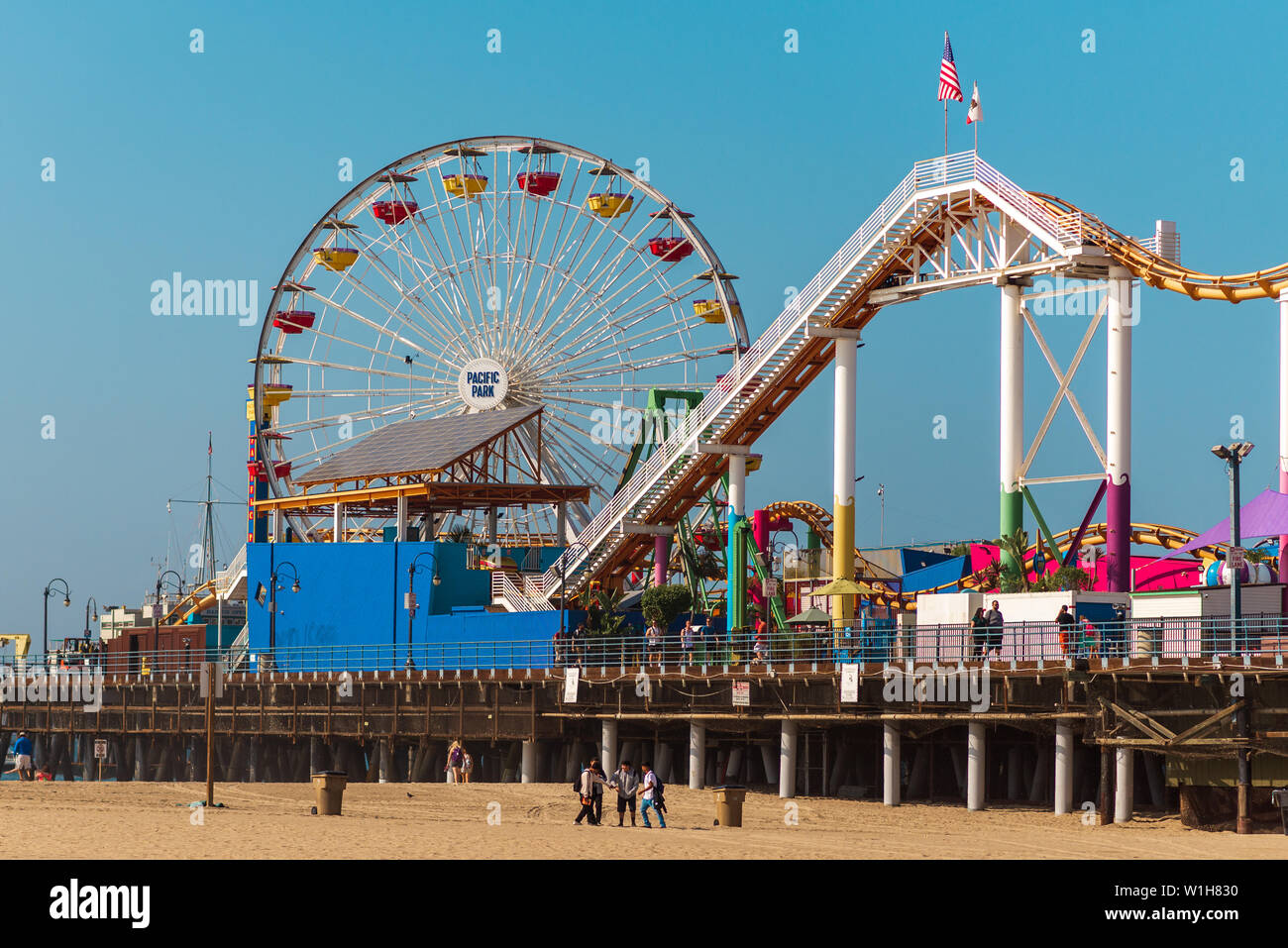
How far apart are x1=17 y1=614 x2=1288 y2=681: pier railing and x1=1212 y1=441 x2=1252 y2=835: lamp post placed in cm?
37

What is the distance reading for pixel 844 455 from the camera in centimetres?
5347

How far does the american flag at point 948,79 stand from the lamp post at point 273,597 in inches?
1034

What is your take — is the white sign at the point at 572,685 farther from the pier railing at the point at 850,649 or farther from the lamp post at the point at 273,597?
the lamp post at the point at 273,597

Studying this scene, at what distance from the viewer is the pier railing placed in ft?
123

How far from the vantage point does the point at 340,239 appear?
71.3 metres

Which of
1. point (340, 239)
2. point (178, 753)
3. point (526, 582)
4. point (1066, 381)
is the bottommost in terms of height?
point (178, 753)

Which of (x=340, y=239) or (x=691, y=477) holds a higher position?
(x=340, y=239)

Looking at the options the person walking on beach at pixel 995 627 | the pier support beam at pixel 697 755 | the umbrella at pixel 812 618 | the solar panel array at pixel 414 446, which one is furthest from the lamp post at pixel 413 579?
the person walking on beach at pixel 995 627

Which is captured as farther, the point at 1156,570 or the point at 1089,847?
the point at 1156,570

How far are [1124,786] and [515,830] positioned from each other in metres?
11.6
